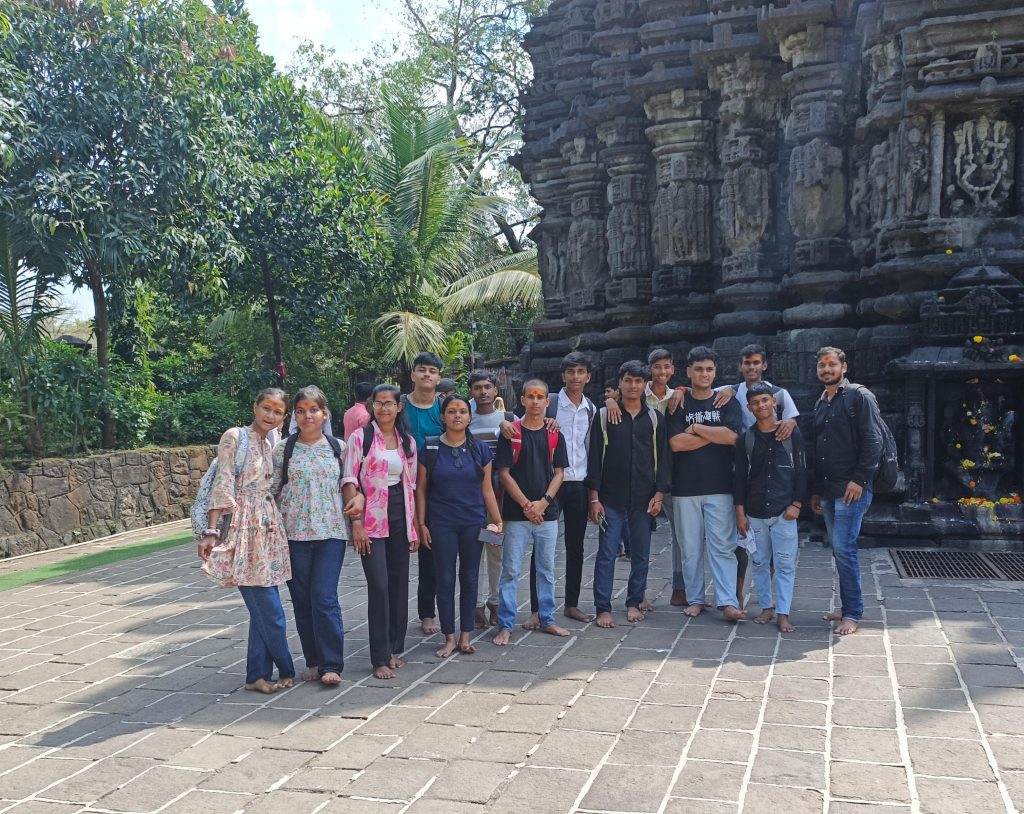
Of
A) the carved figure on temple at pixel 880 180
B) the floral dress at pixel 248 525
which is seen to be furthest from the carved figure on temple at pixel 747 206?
the floral dress at pixel 248 525

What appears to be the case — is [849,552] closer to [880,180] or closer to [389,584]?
[389,584]

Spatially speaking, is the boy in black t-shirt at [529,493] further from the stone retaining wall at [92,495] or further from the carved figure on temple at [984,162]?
the stone retaining wall at [92,495]

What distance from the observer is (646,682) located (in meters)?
4.79

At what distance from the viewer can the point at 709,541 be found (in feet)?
19.6

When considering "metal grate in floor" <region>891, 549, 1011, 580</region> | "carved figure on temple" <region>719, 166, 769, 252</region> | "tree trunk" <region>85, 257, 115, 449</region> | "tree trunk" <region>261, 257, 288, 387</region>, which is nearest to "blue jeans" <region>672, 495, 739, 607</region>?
"metal grate in floor" <region>891, 549, 1011, 580</region>

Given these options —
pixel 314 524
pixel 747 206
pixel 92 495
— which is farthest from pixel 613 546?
pixel 92 495

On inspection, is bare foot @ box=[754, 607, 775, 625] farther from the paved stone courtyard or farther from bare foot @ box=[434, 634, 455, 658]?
bare foot @ box=[434, 634, 455, 658]

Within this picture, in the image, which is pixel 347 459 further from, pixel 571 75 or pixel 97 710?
pixel 571 75

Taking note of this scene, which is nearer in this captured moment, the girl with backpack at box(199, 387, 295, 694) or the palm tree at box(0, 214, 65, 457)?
the girl with backpack at box(199, 387, 295, 694)

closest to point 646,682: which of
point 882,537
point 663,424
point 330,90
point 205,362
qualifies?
point 663,424

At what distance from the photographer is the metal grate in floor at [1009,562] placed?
22.4 ft

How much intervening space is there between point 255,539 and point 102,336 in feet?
28.4

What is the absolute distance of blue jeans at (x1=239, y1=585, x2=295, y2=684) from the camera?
4.82 meters

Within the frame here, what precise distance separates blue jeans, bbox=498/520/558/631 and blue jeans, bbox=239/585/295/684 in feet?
4.48
